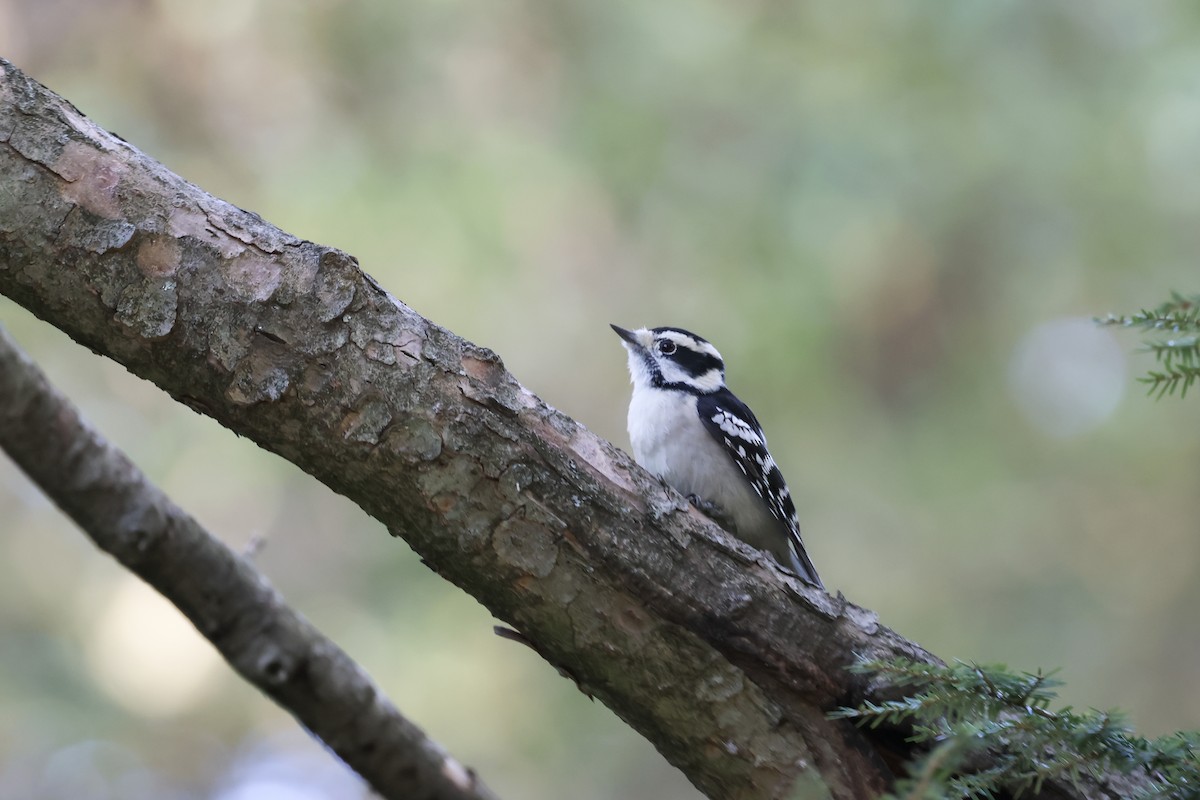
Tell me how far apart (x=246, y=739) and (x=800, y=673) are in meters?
5.21

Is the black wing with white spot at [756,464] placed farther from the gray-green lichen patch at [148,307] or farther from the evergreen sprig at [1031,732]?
the gray-green lichen patch at [148,307]

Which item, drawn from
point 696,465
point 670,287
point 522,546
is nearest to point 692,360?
point 696,465

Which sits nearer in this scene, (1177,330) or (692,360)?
(1177,330)

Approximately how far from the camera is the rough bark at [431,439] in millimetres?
2256

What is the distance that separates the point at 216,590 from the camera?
2.02 meters

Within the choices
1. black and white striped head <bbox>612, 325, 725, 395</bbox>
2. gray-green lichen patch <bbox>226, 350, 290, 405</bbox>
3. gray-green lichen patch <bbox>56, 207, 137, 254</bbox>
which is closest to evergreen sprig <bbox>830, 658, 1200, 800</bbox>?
gray-green lichen patch <bbox>226, 350, 290, 405</bbox>

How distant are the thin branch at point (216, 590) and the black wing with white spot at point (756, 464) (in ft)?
6.68

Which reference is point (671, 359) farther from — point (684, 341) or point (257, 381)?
point (257, 381)

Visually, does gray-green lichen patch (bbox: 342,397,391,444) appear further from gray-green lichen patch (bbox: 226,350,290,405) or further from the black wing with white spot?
the black wing with white spot

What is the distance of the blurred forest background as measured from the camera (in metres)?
6.30

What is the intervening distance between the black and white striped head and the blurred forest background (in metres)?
1.73

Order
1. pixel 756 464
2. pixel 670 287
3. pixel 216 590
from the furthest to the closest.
A: pixel 670 287 < pixel 756 464 < pixel 216 590

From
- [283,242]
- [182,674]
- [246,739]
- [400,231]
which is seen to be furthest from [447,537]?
[246,739]

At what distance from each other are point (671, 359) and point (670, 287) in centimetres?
224
